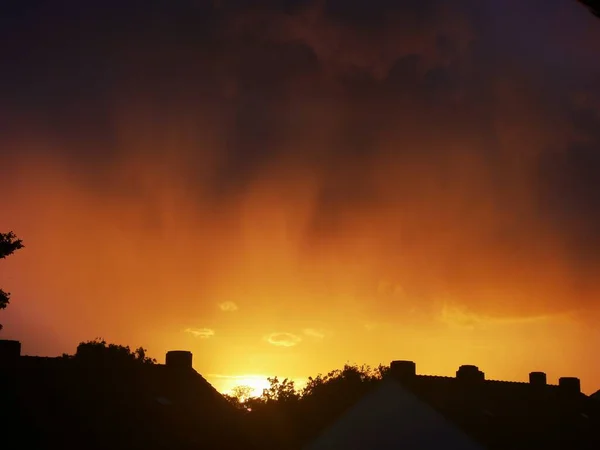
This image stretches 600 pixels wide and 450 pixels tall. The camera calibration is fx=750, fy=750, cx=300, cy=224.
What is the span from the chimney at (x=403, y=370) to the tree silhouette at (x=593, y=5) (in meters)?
31.8

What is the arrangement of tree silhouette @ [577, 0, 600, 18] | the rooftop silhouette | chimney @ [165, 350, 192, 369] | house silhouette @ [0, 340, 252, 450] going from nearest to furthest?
1. tree silhouette @ [577, 0, 600, 18]
2. house silhouette @ [0, 340, 252, 450]
3. the rooftop silhouette
4. chimney @ [165, 350, 192, 369]

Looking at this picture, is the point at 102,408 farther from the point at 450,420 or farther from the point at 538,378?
the point at 538,378

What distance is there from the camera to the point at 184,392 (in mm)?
44781

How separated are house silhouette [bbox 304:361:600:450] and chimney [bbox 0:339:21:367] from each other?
55.6 ft

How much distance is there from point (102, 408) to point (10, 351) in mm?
5534

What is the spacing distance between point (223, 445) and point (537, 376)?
25713mm

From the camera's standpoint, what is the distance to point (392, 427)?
4025 cm

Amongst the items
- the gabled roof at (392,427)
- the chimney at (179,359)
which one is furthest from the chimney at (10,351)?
the gabled roof at (392,427)

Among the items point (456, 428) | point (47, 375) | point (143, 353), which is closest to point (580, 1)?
point (456, 428)

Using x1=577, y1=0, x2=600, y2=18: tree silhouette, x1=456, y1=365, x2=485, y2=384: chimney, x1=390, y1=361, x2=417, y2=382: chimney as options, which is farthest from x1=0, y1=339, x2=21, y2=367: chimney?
x1=577, y1=0, x2=600, y2=18: tree silhouette

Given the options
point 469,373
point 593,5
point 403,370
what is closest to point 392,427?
point 403,370

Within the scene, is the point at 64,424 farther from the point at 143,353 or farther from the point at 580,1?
the point at 143,353

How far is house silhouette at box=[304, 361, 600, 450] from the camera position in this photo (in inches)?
1490

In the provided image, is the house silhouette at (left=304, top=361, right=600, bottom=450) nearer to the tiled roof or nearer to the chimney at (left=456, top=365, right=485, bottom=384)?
the chimney at (left=456, top=365, right=485, bottom=384)
